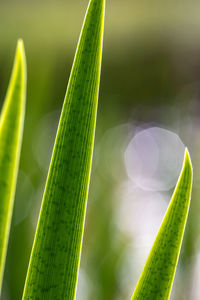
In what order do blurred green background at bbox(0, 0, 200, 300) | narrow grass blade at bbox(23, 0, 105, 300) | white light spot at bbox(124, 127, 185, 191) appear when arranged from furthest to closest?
white light spot at bbox(124, 127, 185, 191)
blurred green background at bbox(0, 0, 200, 300)
narrow grass blade at bbox(23, 0, 105, 300)

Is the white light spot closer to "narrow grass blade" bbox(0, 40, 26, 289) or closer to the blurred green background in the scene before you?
the blurred green background

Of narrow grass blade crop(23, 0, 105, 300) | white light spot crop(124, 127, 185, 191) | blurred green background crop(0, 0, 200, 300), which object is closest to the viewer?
narrow grass blade crop(23, 0, 105, 300)

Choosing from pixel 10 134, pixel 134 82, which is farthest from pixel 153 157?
pixel 10 134

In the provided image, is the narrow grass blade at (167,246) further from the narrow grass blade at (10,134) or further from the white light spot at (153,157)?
the white light spot at (153,157)

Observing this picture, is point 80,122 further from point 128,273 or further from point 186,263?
point 128,273

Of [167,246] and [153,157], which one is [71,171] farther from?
[153,157]

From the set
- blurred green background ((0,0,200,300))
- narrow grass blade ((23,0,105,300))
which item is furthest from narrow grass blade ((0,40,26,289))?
blurred green background ((0,0,200,300))
